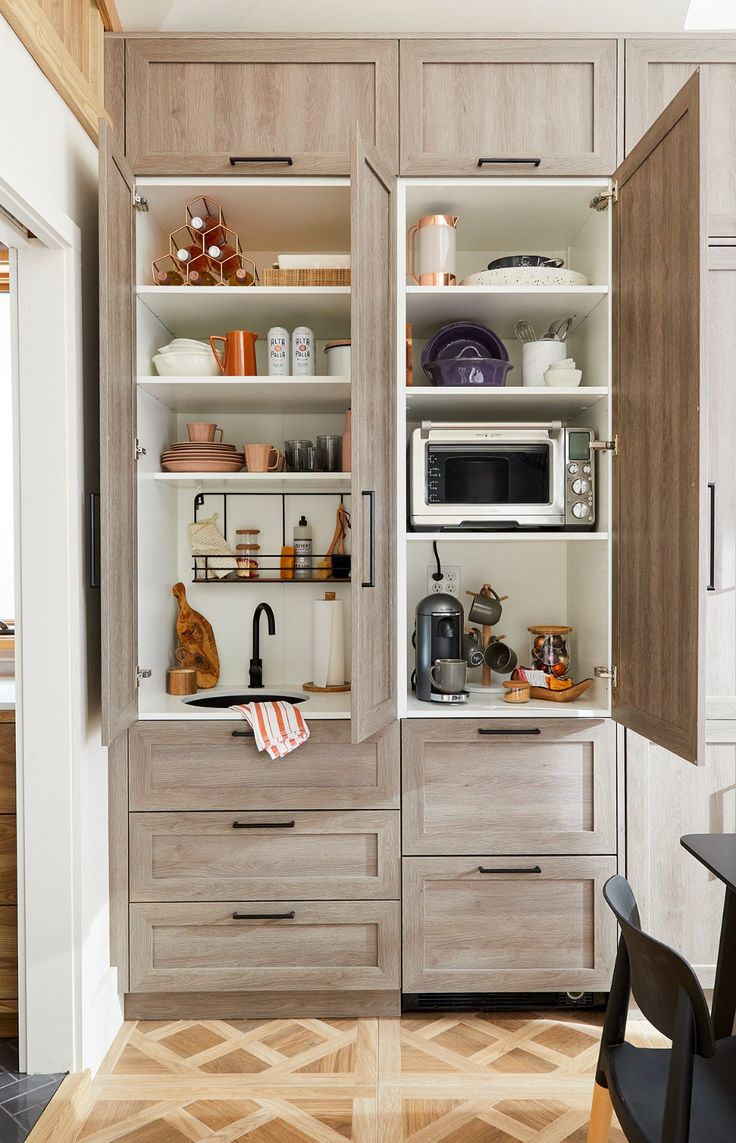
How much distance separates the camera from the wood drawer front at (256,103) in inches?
85.0

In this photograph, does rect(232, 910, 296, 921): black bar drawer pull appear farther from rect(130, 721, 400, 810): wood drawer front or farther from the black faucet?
the black faucet

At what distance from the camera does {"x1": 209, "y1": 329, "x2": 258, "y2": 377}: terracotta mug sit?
231cm

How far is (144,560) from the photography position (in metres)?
2.25

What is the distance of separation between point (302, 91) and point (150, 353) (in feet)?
2.59

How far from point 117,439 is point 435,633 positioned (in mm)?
993

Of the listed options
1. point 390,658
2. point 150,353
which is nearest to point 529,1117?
point 390,658

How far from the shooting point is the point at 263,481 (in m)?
2.53

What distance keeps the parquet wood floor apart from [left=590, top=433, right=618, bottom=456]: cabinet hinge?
1.50 meters

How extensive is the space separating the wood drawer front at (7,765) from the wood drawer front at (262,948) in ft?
1.41

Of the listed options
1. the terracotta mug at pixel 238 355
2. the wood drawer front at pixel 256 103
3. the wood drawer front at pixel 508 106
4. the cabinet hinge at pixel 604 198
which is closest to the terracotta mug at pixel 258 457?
the terracotta mug at pixel 238 355

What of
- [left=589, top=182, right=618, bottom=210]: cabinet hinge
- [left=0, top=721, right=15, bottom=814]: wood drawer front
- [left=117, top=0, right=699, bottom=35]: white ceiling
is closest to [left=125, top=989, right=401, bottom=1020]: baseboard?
[left=0, top=721, right=15, bottom=814]: wood drawer front

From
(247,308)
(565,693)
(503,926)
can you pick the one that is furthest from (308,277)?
(503,926)

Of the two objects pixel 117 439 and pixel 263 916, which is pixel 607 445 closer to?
pixel 117 439

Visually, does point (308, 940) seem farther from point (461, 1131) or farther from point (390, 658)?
point (390, 658)
